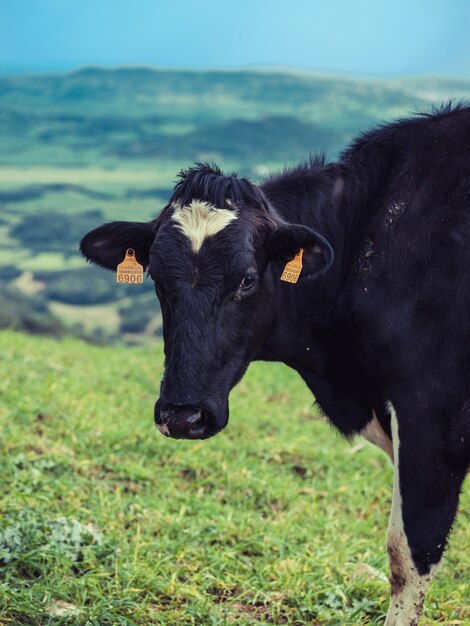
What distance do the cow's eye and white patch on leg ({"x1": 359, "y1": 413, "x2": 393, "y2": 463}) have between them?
0.99 meters

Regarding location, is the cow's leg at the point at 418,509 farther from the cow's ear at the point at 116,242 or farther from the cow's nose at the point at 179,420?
the cow's ear at the point at 116,242

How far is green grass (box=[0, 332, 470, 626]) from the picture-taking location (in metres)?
4.11

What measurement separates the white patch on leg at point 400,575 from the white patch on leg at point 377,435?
43 cm

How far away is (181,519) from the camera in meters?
4.97

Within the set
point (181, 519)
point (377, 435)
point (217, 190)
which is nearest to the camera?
point (217, 190)

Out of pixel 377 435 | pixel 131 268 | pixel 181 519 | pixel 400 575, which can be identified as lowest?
pixel 181 519

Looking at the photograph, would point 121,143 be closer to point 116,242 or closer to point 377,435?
point 116,242

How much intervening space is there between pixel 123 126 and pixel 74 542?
1176cm

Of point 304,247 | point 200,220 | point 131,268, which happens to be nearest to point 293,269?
point 304,247

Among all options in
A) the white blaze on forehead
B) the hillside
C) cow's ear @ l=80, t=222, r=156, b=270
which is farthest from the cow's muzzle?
the hillside

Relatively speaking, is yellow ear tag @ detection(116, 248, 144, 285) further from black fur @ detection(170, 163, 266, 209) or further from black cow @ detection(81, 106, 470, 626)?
black fur @ detection(170, 163, 266, 209)

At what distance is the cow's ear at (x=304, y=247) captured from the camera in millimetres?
3740

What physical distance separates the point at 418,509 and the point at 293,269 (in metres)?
1.21

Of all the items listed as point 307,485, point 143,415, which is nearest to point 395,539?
point 307,485
